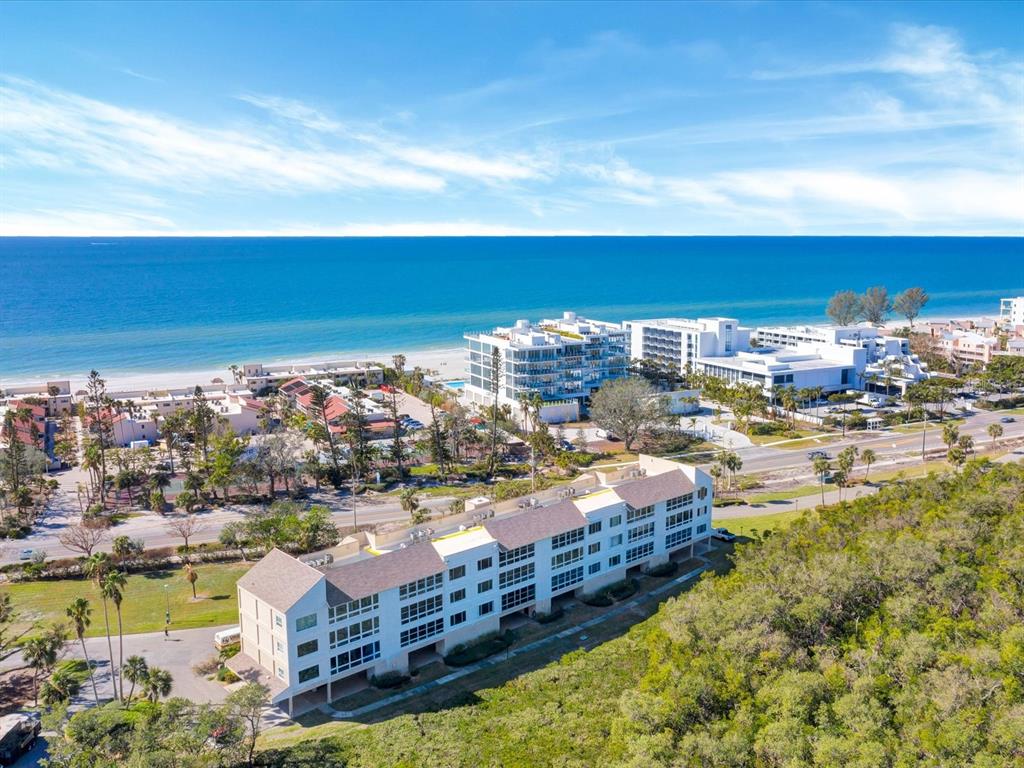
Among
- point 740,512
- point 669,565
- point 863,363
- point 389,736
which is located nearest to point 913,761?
point 389,736

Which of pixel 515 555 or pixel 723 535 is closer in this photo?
pixel 515 555

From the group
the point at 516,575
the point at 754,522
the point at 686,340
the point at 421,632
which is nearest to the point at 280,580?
the point at 421,632

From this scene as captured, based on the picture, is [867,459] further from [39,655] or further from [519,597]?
[39,655]

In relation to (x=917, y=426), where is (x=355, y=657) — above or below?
below

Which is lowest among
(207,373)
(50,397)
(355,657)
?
(355,657)

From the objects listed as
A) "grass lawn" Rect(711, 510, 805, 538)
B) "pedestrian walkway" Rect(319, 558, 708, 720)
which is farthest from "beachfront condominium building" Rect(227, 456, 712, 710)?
"grass lawn" Rect(711, 510, 805, 538)

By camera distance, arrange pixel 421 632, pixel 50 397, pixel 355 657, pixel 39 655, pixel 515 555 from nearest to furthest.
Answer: pixel 39 655 → pixel 355 657 → pixel 421 632 → pixel 515 555 → pixel 50 397

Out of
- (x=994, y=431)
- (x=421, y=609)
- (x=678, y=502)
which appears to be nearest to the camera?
(x=421, y=609)
